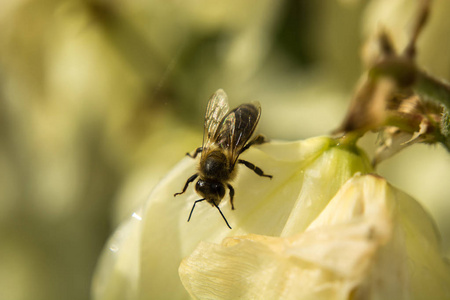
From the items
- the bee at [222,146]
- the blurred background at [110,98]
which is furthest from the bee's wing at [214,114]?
the blurred background at [110,98]

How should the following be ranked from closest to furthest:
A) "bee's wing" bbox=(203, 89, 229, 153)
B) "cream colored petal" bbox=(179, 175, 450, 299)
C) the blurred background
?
1. "cream colored petal" bbox=(179, 175, 450, 299)
2. "bee's wing" bbox=(203, 89, 229, 153)
3. the blurred background

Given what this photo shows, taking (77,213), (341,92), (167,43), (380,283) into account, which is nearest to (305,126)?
(341,92)

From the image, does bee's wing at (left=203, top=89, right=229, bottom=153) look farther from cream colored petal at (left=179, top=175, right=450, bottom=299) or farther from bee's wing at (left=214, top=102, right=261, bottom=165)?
cream colored petal at (left=179, top=175, right=450, bottom=299)

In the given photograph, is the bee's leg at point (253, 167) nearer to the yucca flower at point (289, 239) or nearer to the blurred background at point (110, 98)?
the yucca flower at point (289, 239)

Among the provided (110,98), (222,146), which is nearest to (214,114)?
(222,146)

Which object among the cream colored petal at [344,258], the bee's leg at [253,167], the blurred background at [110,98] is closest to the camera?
the cream colored petal at [344,258]

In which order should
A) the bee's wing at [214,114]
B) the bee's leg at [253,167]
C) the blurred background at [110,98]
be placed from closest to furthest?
1. the bee's leg at [253,167]
2. the bee's wing at [214,114]
3. the blurred background at [110,98]

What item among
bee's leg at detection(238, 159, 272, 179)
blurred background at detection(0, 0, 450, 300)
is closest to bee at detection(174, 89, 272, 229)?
bee's leg at detection(238, 159, 272, 179)

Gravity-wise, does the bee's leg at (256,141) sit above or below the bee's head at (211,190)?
above

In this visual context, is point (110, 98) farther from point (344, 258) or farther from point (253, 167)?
point (344, 258)

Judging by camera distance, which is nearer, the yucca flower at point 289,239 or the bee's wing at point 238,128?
the yucca flower at point 289,239
